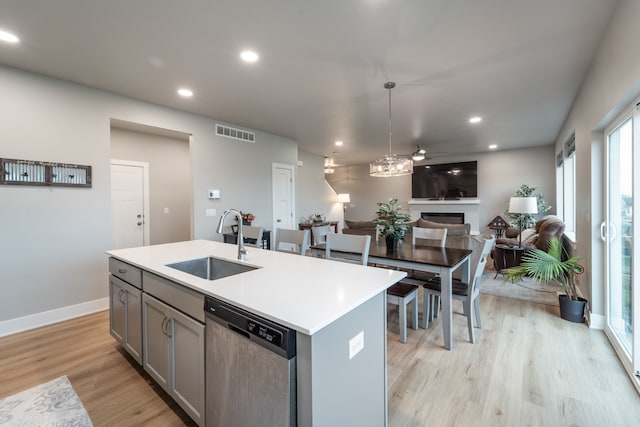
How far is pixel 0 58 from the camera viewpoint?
2.71 meters

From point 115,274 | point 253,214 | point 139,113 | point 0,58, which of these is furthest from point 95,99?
point 253,214

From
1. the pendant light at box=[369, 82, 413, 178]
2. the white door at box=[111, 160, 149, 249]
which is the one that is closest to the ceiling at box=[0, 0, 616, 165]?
the pendant light at box=[369, 82, 413, 178]

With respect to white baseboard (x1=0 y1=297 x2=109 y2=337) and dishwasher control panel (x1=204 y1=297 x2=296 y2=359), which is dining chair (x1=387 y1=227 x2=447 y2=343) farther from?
white baseboard (x1=0 y1=297 x2=109 y2=337)

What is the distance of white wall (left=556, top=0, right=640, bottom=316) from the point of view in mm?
1902

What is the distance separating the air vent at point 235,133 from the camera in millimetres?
4770

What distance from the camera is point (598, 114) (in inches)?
104

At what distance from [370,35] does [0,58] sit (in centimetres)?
355

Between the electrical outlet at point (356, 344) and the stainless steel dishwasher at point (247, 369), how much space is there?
0.95ft

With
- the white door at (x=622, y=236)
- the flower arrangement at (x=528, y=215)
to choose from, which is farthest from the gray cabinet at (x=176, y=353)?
the flower arrangement at (x=528, y=215)

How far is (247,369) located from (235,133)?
4.49 m

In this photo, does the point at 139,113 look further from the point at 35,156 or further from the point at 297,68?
the point at 297,68

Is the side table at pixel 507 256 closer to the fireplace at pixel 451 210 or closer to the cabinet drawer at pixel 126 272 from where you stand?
the fireplace at pixel 451 210

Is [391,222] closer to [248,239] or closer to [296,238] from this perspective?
[296,238]

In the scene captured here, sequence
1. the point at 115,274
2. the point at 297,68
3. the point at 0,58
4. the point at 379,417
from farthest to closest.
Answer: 1. the point at 297,68
2. the point at 0,58
3. the point at 115,274
4. the point at 379,417
